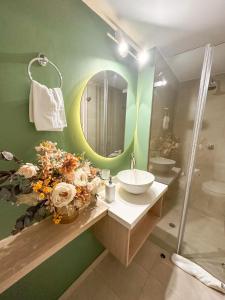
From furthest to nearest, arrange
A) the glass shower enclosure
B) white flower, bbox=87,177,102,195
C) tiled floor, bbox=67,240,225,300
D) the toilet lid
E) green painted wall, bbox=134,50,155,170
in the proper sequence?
the toilet lid
green painted wall, bbox=134,50,155,170
the glass shower enclosure
tiled floor, bbox=67,240,225,300
white flower, bbox=87,177,102,195

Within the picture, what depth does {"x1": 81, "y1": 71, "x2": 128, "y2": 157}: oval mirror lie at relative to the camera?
43.3 inches

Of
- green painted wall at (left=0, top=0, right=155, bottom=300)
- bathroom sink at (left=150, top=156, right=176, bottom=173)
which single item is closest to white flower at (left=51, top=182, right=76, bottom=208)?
A: green painted wall at (left=0, top=0, right=155, bottom=300)

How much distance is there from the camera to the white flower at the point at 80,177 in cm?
78

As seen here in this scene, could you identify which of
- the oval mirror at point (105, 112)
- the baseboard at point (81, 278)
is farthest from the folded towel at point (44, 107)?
the baseboard at point (81, 278)

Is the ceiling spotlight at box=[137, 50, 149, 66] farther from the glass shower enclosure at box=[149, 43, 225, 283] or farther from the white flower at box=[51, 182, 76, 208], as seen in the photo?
the white flower at box=[51, 182, 76, 208]

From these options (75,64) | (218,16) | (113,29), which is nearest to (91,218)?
(75,64)

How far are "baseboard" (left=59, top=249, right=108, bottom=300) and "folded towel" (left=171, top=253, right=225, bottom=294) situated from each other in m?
0.80

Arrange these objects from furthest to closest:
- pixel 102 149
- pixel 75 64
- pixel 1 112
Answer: pixel 102 149, pixel 75 64, pixel 1 112

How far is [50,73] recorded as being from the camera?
862 millimetres

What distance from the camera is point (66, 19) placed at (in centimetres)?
90

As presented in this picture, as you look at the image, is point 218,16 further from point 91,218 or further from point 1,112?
point 91,218

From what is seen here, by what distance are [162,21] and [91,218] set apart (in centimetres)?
164

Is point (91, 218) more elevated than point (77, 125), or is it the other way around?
point (77, 125)

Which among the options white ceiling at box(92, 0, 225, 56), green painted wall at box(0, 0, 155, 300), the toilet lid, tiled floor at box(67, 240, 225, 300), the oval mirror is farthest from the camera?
the toilet lid
